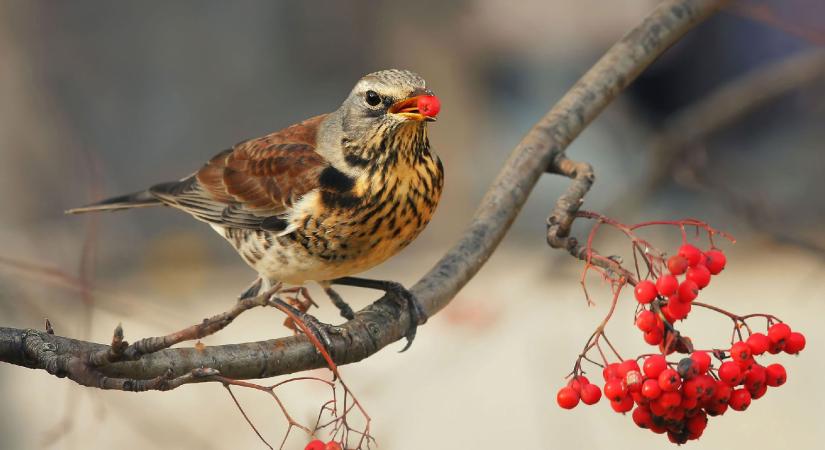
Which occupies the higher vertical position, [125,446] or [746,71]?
[746,71]

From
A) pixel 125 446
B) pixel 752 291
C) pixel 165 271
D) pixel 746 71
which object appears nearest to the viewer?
pixel 125 446

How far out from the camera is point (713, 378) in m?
1.80

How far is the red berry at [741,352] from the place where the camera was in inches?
71.5

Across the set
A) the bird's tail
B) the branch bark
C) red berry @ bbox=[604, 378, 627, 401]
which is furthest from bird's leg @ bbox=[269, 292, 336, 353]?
the bird's tail

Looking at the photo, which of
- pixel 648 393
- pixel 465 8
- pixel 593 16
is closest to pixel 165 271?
pixel 465 8

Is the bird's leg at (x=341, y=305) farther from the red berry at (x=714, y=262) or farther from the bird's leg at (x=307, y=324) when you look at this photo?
the red berry at (x=714, y=262)

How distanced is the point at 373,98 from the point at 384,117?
52 millimetres

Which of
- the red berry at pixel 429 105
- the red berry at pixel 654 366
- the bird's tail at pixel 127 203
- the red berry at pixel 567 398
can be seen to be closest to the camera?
the red berry at pixel 654 366

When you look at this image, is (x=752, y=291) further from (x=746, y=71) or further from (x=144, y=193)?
(x=144, y=193)

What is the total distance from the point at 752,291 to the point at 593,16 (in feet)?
7.38

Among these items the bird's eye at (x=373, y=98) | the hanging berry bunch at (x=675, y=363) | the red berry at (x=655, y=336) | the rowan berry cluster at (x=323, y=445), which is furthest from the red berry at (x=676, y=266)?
the bird's eye at (x=373, y=98)

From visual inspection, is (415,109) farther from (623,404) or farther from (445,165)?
(445,165)

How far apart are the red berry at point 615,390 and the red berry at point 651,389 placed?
0.06 meters

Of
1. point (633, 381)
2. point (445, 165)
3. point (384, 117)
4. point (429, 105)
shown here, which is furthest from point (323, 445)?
point (445, 165)
